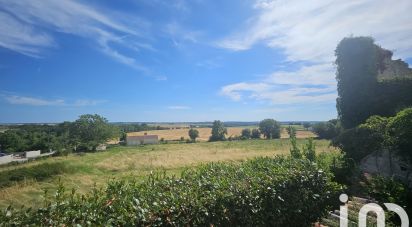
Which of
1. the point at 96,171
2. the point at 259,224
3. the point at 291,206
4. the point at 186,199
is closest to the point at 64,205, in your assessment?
the point at 186,199

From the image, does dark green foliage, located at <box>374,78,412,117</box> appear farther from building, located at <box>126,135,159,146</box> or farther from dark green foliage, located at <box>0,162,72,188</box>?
building, located at <box>126,135,159,146</box>

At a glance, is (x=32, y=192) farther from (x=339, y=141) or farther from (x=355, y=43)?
(x=355, y=43)

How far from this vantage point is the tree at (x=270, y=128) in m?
80.7

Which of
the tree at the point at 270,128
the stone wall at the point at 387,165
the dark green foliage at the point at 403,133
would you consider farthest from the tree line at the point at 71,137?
the dark green foliage at the point at 403,133

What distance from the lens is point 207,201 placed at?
4.46 meters

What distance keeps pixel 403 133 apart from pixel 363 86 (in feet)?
33.0

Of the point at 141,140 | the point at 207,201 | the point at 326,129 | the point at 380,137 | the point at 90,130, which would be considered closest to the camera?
the point at 207,201

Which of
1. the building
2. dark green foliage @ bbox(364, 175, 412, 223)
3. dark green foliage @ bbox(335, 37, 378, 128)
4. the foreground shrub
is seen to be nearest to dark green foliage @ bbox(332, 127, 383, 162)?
dark green foliage @ bbox(364, 175, 412, 223)

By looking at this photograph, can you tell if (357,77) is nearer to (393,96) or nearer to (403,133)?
(393,96)

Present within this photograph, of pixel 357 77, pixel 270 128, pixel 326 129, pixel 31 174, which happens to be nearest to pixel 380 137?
pixel 357 77

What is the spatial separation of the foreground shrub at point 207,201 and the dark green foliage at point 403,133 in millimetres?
8090

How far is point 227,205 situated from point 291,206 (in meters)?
1.88

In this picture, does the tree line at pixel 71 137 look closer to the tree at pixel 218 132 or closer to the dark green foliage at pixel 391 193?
the tree at pixel 218 132

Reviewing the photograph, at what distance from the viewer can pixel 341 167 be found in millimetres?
13430
